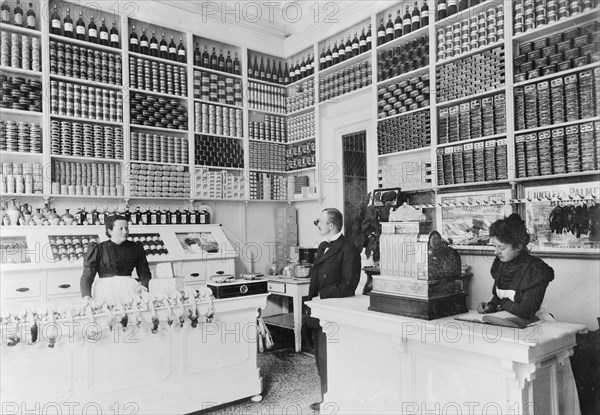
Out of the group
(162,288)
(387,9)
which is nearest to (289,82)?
(387,9)

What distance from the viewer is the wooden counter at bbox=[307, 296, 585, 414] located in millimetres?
2268

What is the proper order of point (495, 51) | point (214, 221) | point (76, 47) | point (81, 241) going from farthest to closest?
point (214, 221), point (76, 47), point (81, 241), point (495, 51)

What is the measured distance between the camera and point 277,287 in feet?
19.3

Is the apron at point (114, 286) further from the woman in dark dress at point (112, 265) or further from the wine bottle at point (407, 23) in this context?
the wine bottle at point (407, 23)

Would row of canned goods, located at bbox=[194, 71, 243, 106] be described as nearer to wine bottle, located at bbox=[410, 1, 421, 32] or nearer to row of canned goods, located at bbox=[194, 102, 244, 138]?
row of canned goods, located at bbox=[194, 102, 244, 138]

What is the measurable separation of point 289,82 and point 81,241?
3.66m

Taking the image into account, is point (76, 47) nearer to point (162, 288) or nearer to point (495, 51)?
point (162, 288)

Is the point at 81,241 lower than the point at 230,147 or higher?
lower

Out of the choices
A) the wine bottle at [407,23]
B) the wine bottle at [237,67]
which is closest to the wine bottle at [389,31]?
the wine bottle at [407,23]

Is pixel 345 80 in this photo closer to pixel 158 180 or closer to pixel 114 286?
pixel 158 180

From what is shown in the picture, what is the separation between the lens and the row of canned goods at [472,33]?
14.7 ft

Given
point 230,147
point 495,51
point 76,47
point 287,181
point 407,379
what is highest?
point 76,47

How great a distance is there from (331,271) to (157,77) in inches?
138

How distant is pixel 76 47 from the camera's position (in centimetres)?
533
